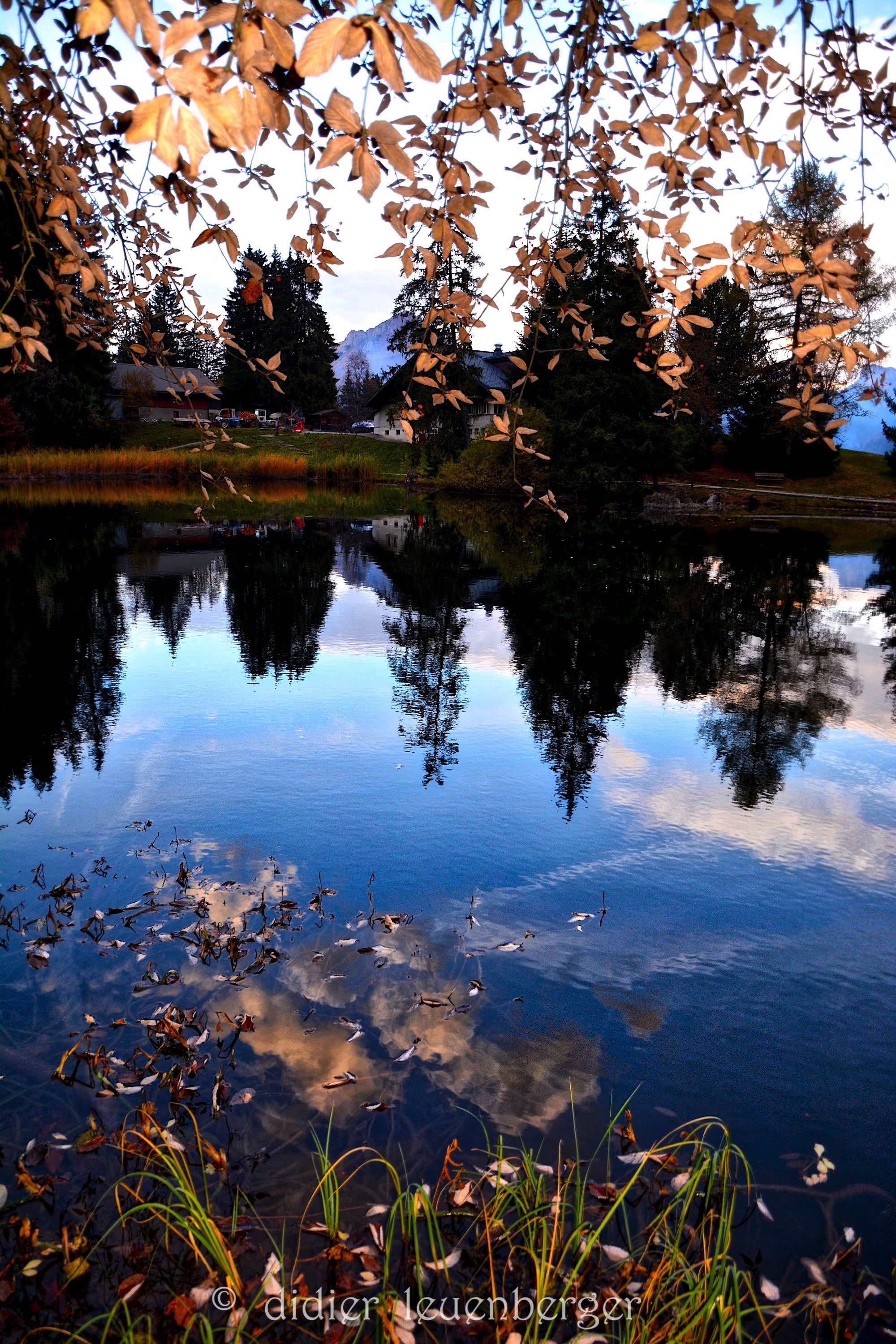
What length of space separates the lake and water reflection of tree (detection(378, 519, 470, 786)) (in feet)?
0.35

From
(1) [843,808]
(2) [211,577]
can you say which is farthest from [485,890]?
(2) [211,577]

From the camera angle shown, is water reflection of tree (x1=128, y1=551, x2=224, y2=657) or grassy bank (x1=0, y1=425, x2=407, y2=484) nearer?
water reflection of tree (x1=128, y1=551, x2=224, y2=657)

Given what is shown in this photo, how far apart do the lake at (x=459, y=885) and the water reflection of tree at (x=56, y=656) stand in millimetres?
72

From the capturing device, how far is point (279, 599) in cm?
1783

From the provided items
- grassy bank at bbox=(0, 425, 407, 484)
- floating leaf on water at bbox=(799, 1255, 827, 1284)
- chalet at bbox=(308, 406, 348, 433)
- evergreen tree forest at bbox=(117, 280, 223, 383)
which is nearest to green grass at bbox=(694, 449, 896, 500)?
grassy bank at bbox=(0, 425, 407, 484)

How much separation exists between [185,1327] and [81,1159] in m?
1.02

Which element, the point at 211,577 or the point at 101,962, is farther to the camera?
the point at 211,577

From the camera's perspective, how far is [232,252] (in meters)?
3.17

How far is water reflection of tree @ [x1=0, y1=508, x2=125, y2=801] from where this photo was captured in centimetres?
873

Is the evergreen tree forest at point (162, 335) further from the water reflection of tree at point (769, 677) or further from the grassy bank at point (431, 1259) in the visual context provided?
the water reflection of tree at point (769, 677)

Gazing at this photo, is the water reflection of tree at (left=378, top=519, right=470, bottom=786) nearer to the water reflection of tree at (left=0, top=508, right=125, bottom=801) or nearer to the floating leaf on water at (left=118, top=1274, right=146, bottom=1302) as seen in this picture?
the water reflection of tree at (left=0, top=508, right=125, bottom=801)

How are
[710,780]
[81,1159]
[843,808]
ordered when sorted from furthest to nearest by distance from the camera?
[710,780], [843,808], [81,1159]

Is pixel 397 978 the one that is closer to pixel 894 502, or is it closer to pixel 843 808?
pixel 843 808

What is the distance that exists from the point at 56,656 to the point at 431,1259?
1083 centimetres
